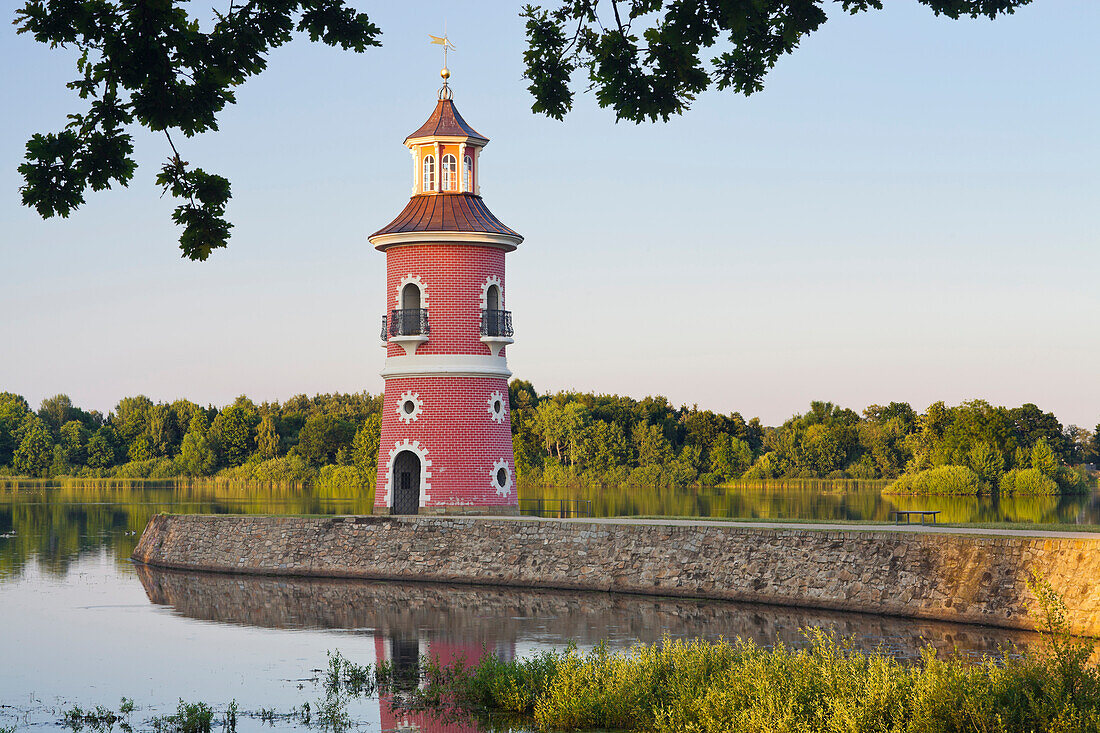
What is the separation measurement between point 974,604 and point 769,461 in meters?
72.9

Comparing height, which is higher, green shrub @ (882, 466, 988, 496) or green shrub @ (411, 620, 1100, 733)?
green shrub @ (882, 466, 988, 496)

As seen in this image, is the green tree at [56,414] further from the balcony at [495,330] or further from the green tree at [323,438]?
the balcony at [495,330]

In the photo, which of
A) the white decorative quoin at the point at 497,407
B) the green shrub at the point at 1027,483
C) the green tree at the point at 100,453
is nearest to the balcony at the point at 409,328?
the white decorative quoin at the point at 497,407

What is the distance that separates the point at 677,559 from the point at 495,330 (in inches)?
410

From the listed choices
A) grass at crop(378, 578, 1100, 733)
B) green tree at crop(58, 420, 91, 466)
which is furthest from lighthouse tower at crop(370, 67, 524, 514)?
green tree at crop(58, 420, 91, 466)

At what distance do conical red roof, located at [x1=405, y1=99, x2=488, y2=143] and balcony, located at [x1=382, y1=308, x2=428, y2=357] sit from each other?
206 inches

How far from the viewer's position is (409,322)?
3738 centimetres

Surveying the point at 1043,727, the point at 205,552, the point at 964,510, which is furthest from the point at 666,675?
the point at 964,510

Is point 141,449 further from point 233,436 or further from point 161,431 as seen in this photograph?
point 233,436

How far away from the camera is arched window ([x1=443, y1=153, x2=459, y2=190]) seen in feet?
127

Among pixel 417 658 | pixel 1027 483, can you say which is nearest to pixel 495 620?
pixel 417 658

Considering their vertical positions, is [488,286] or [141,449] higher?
[488,286]

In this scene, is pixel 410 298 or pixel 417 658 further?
pixel 410 298

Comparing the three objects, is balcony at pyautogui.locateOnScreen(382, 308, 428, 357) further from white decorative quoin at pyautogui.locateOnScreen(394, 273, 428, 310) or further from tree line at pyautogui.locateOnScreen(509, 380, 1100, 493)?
tree line at pyautogui.locateOnScreen(509, 380, 1100, 493)
